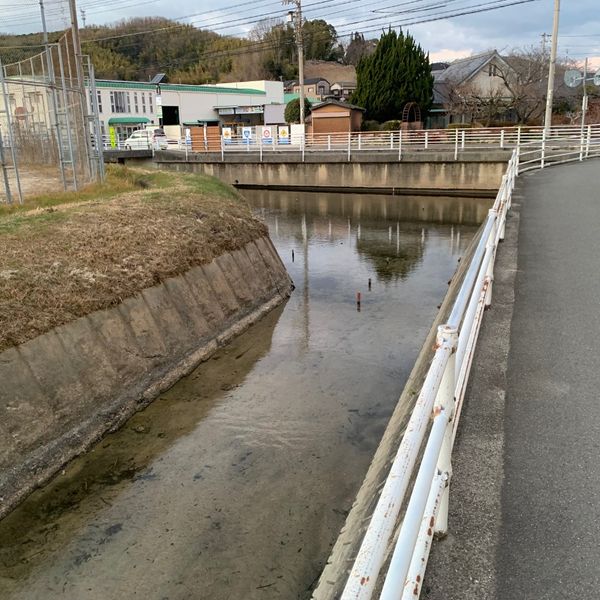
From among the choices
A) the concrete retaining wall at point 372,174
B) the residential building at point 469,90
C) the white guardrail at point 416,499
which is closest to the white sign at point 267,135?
the concrete retaining wall at point 372,174

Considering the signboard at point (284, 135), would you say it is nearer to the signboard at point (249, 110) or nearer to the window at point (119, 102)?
the signboard at point (249, 110)

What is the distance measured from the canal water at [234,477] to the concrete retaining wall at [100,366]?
0.23 meters

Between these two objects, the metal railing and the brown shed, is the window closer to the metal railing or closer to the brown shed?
the metal railing

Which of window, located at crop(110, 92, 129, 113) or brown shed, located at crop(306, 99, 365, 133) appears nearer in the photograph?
brown shed, located at crop(306, 99, 365, 133)

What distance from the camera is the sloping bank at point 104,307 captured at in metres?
5.91

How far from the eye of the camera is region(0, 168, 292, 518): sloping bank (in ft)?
19.4

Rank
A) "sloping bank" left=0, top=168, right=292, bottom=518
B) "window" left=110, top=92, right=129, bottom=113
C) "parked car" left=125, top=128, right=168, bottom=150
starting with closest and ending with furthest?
"sloping bank" left=0, top=168, right=292, bottom=518
"parked car" left=125, top=128, right=168, bottom=150
"window" left=110, top=92, right=129, bottom=113

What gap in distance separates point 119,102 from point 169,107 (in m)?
4.97

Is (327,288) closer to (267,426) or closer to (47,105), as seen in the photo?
(267,426)

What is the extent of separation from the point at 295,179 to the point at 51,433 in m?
29.3

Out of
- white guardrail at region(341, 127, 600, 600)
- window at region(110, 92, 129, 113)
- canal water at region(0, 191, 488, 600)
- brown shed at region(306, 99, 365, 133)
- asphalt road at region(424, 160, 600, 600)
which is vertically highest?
window at region(110, 92, 129, 113)

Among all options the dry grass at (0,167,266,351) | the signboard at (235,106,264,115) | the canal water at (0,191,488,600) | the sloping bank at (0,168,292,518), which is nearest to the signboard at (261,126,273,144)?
the signboard at (235,106,264,115)

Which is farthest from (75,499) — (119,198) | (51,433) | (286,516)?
(119,198)

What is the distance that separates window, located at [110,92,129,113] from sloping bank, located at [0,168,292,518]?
46.0m
